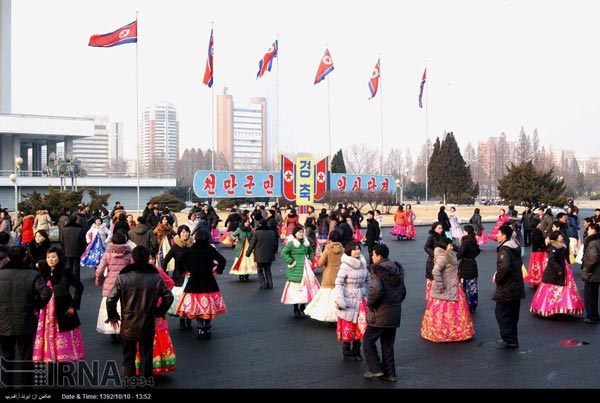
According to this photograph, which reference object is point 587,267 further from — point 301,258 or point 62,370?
point 62,370

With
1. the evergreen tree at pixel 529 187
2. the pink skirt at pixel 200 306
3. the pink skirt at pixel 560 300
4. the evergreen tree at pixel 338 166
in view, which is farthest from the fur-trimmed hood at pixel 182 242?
the evergreen tree at pixel 338 166

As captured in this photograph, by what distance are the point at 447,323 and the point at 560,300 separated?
9.27ft

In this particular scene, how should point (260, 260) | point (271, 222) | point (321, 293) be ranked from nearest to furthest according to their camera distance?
point (321, 293)
point (260, 260)
point (271, 222)

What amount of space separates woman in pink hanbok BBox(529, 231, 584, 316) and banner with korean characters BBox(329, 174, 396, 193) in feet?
105

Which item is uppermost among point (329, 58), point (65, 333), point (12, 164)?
point (329, 58)

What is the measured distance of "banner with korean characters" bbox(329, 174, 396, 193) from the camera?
142 ft

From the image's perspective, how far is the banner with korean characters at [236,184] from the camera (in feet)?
121

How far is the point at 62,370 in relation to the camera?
7.20 metres

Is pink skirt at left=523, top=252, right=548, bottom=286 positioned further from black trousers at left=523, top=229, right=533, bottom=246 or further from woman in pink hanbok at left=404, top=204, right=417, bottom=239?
woman in pink hanbok at left=404, top=204, right=417, bottom=239

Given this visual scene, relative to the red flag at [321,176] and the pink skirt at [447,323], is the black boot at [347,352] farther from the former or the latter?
the red flag at [321,176]

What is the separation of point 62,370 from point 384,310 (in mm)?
3808

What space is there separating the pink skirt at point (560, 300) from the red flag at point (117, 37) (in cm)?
2200
